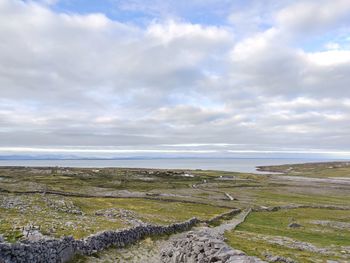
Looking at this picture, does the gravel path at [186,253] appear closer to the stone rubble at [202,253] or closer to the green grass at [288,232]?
the stone rubble at [202,253]

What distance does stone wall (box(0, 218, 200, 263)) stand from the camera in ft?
57.8

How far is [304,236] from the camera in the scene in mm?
52438

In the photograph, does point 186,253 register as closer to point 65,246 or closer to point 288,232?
point 65,246

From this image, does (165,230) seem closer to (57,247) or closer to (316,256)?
(316,256)

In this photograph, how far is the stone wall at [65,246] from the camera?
1761cm

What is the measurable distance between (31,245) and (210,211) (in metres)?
61.1

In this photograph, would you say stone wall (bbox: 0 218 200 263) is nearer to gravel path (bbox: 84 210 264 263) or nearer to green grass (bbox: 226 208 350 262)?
gravel path (bbox: 84 210 264 263)

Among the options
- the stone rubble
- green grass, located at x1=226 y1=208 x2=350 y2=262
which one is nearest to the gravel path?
the stone rubble

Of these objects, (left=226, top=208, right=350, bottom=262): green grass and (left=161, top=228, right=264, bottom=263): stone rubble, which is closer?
(left=161, top=228, right=264, bottom=263): stone rubble

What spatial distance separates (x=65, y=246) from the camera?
75.1ft

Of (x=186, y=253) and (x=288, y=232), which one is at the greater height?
(x=186, y=253)

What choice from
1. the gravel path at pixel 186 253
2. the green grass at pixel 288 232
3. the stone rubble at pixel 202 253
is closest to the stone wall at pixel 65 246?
the gravel path at pixel 186 253

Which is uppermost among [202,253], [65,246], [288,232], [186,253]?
[65,246]

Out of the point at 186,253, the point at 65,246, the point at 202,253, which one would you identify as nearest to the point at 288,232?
the point at 186,253
